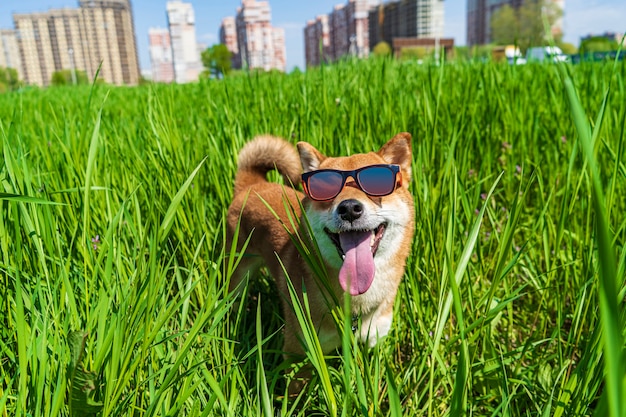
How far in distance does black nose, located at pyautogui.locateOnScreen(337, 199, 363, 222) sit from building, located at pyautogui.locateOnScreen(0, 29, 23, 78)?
14088 centimetres

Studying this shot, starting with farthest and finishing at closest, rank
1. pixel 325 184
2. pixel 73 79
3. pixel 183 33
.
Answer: pixel 183 33 → pixel 73 79 → pixel 325 184

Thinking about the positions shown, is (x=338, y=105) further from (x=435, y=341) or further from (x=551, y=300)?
(x=435, y=341)

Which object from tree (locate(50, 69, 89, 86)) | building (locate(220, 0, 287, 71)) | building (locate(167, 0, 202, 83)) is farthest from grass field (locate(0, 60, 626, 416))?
building (locate(167, 0, 202, 83))

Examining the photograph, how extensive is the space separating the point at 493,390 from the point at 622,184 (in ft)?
4.18

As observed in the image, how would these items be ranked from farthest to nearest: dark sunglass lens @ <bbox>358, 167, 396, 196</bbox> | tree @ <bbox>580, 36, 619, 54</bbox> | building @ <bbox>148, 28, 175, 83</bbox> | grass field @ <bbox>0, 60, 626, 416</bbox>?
building @ <bbox>148, 28, 175, 83</bbox>
tree @ <bbox>580, 36, 619, 54</bbox>
dark sunglass lens @ <bbox>358, 167, 396, 196</bbox>
grass field @ <bbox>0, 60, 626, 416</bbox>

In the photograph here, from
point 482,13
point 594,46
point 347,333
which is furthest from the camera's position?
point 482,13

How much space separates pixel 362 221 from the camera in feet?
5.05

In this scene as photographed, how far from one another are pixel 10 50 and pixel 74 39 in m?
17.4

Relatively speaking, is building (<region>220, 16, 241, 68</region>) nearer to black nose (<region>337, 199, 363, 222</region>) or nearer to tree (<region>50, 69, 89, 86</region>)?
tree (<region>50, 69, 89, 86</region>)

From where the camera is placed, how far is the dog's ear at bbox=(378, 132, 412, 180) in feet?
5.64

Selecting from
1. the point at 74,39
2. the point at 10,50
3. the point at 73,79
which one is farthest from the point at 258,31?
the point at 73,79

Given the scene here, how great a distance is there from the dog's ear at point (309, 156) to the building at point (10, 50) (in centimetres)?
14044

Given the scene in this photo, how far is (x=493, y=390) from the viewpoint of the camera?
144 centimetres

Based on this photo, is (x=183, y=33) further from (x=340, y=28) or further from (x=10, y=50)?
(x=340, y=28)
